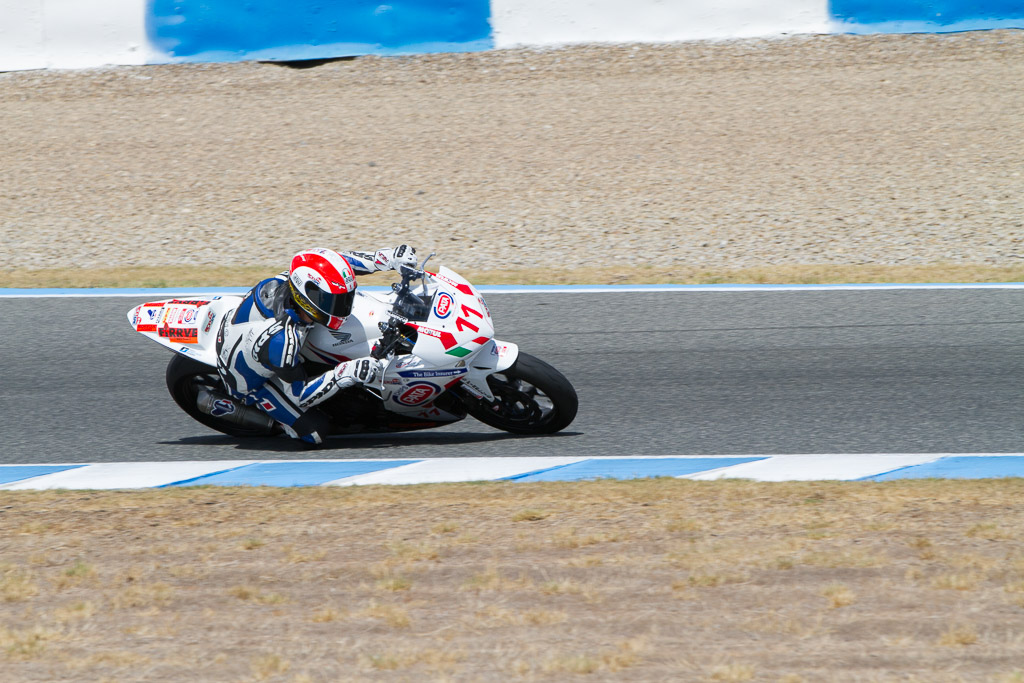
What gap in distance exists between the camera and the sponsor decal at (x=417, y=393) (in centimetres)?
616

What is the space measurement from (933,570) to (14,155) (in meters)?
13.4

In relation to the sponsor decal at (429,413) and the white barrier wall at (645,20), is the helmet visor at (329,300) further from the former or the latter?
the white barrier wall at (645,20)

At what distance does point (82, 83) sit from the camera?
1670 centimetres

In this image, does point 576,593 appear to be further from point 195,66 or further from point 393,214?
point 195,66

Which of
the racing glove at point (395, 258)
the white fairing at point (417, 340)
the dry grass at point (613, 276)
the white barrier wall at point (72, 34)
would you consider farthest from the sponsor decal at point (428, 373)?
the white barrier wall at point (72, 34)

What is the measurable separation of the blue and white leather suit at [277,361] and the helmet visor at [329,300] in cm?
20

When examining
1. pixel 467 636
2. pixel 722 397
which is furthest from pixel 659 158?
pixel 467 636

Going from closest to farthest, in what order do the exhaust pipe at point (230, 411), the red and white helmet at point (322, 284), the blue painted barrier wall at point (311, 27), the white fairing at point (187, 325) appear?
the red and white helmet at point (322, 284) < the white fairing at point (187, 325) < the exhaust pipe at point (230, 411) < the blue painted barrier wall at point (311, 27)

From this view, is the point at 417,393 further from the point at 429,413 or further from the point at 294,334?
the point at 294,334

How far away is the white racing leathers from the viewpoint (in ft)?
20.0

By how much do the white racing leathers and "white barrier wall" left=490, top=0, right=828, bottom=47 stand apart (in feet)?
35.9

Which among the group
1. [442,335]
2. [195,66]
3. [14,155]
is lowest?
[442,335]

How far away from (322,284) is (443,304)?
0.65m

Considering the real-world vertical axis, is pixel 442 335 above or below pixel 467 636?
above
